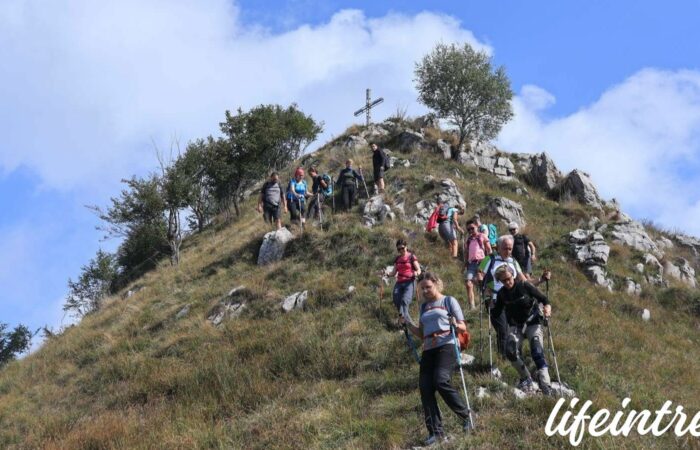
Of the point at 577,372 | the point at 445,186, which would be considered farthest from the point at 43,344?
the point at 577,372

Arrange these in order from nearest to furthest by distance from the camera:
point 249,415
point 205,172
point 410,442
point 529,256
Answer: point 410,442, point 249,415, point 529,256, point 205,172

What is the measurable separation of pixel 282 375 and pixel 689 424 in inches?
246

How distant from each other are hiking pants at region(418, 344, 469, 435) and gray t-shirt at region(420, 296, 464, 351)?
3.2 inches

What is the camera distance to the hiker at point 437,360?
6012 millimetres

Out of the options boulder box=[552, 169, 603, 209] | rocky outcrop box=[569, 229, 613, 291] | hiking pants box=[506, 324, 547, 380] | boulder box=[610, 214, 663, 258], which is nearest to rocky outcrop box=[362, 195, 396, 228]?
rocky outcrop box=[569, 229, 613, 291]

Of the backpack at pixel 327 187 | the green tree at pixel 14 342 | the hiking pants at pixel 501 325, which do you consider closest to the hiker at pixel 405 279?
the hiking pants at pixel 501 325

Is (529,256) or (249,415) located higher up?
(529,256)

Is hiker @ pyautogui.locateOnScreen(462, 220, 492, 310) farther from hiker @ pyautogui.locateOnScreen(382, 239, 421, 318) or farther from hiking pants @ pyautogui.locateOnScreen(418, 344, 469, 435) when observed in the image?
hiking pants @ pyautogui.locateOnScreen(418, 344, 469, 435)

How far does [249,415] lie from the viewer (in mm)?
8258

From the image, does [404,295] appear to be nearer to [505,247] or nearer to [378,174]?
[505,247]

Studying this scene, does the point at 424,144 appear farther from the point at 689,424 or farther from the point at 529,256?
the point at 689,424

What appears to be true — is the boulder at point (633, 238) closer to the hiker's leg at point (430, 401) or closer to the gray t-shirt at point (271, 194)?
the gray t-shirt at point (271, 194)

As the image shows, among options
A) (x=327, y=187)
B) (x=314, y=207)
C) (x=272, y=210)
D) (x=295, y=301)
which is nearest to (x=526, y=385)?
(x=295, y=301)

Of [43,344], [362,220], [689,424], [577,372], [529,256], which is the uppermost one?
[362,220]
